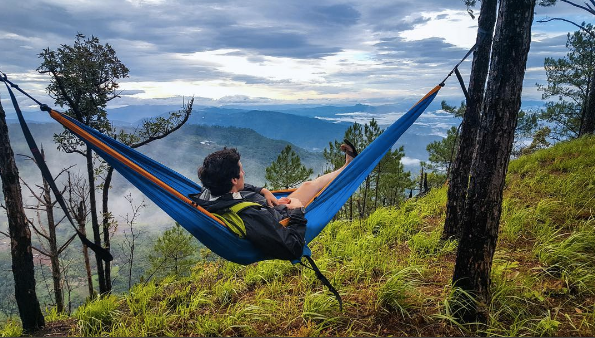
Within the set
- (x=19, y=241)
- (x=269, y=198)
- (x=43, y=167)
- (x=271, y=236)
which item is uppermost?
(x=43, y=167)

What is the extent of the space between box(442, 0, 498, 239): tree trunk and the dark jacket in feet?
4.69

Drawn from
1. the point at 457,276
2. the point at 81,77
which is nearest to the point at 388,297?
the point at 457,276

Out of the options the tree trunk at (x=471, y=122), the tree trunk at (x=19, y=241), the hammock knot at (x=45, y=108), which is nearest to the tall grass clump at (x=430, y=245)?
the tree trunk at (x=471, y=122)

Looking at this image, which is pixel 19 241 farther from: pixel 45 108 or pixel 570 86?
pixel 570 86

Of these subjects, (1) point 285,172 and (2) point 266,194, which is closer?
(2) point 266,194

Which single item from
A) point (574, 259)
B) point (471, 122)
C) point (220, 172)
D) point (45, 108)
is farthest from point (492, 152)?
point (45, 108)

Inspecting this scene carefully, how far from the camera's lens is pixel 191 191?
112 inches

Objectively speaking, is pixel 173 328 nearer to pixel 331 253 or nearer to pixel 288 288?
pixel 288 288

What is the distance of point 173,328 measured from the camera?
215 centimetres

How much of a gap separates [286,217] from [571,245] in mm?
2020

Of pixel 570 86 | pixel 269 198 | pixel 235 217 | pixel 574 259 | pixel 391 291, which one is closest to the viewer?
pixel 391 291

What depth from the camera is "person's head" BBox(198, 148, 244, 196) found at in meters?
2.31

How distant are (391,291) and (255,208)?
981 millimetres

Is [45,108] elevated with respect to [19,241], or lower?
elevated
